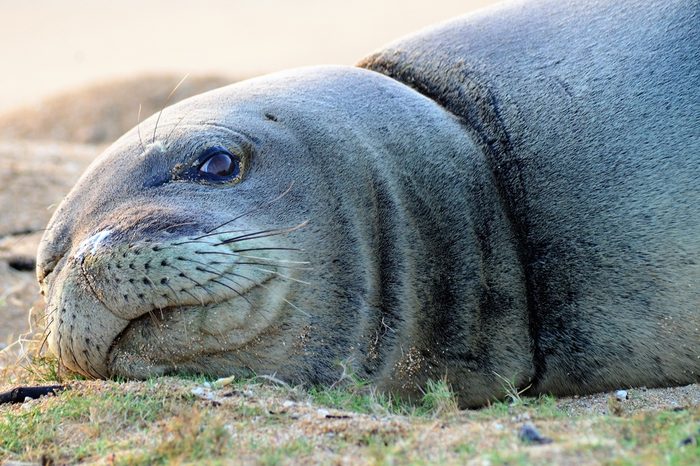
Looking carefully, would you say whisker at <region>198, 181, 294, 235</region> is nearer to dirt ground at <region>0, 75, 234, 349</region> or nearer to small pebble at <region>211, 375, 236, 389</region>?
small pebble at <region>211, 375, 236, 389</region>

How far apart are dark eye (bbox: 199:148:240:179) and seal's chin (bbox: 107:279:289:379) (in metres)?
0.54

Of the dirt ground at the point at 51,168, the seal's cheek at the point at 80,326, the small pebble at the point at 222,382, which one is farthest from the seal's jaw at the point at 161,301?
the dirt ground at the point at 51,168

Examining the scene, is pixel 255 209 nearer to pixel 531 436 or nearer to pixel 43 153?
pixel 531 436

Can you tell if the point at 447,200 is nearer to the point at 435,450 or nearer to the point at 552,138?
the point at 552,138

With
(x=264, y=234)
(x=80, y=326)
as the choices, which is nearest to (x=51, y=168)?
(x=80, y=326)

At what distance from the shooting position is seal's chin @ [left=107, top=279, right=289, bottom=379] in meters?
3.93

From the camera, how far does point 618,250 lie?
14.1 feet

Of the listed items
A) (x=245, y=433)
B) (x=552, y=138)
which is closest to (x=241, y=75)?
(x=552, y=138)

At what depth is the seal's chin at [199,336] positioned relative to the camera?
3934 millimetres

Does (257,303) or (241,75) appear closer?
(257,303)

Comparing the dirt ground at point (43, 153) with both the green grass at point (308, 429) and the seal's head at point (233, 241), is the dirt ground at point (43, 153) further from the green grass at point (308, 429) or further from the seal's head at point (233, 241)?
the green grass at point (308, 429)

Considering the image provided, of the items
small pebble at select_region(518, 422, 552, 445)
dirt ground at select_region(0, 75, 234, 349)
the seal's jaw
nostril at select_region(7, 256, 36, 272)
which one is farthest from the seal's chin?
nostril at select_region(7, 256, 36, 272)

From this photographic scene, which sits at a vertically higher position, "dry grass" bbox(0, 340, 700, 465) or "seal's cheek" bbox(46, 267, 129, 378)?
"seal's cheek" bbox(46, 267, 129, 378)

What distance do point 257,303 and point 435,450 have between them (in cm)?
116
